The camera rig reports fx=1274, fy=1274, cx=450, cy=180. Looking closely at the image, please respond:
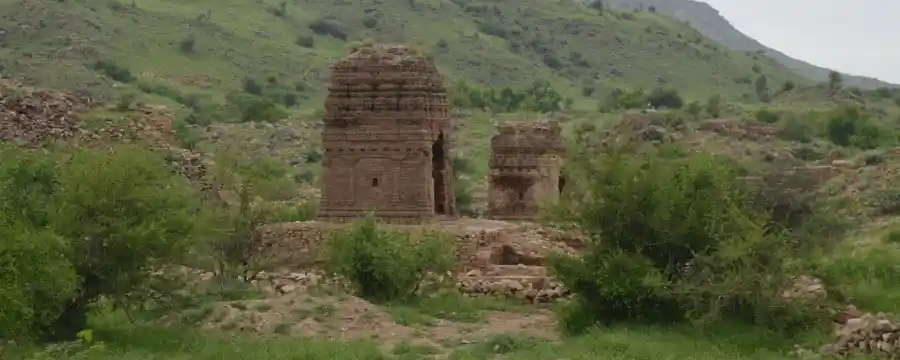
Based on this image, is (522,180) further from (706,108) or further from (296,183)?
(706,108)

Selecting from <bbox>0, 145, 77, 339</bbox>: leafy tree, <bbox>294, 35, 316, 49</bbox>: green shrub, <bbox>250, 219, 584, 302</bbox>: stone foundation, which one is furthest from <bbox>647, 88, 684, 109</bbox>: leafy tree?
<bbox>0, 145, 77, 339</bbox>: leafy tree

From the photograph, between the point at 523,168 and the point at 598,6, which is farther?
the point at 598,6

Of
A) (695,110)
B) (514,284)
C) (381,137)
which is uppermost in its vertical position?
(381,137)

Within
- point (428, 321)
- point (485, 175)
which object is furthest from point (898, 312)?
point (485, 175)

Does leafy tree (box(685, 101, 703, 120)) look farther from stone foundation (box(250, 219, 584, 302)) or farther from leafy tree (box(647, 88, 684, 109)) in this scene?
stone foundation (box(250, 219, 584, 302))

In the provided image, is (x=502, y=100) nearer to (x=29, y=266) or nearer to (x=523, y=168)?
(x=523, y=168)

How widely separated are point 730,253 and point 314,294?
5.90 metres

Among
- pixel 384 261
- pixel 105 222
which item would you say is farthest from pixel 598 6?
pixel 105 222

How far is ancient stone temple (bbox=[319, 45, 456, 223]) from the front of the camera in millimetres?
23031

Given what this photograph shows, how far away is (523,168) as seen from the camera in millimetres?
28531

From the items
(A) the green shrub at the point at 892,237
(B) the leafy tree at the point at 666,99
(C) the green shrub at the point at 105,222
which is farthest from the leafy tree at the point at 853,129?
(C) the green shrub at the point at 105,222

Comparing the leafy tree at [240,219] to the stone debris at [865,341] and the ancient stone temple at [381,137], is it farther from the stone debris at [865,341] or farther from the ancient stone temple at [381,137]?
the stone debris at [865,341]

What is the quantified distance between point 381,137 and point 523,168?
6165 millimetres

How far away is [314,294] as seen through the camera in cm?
1806
